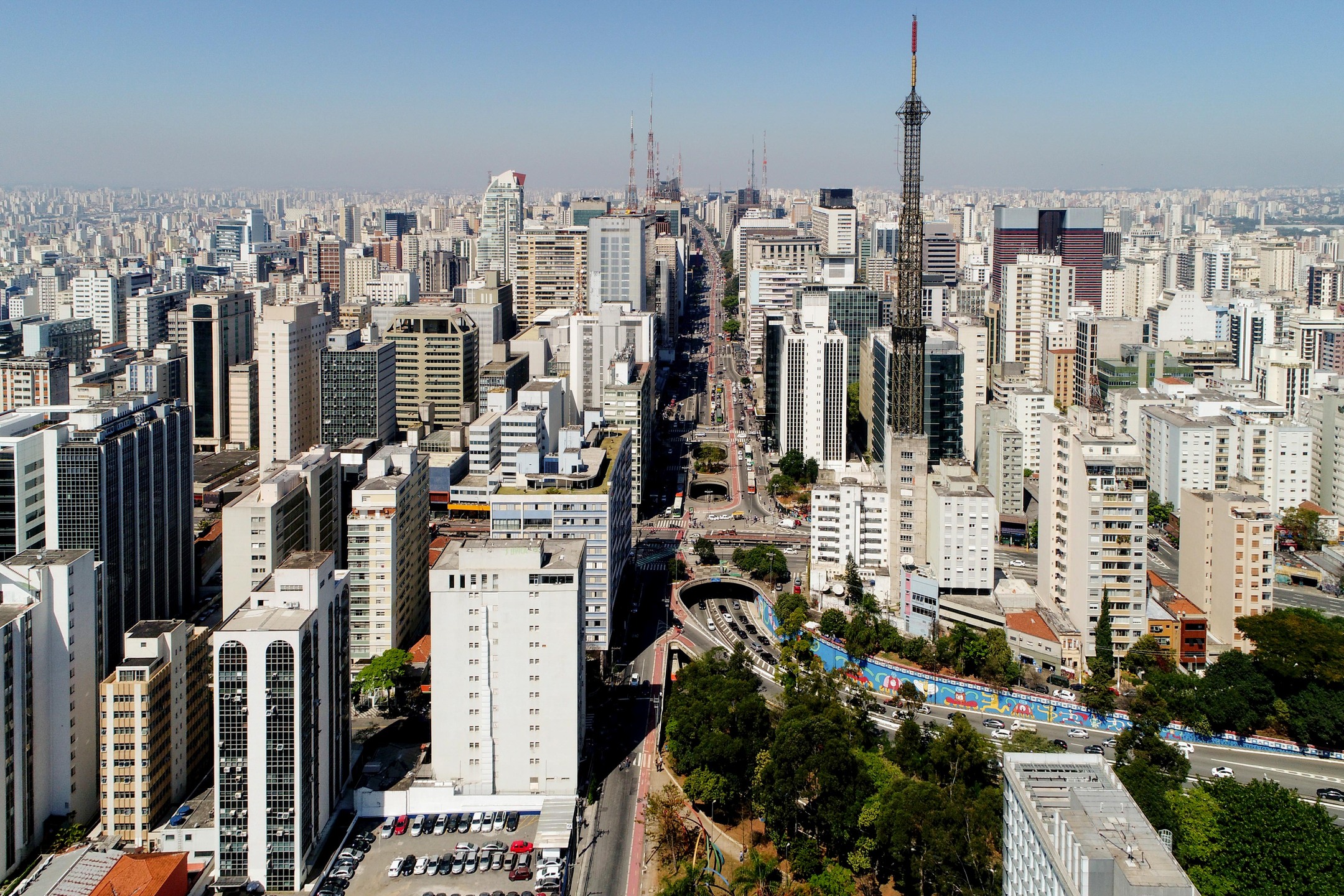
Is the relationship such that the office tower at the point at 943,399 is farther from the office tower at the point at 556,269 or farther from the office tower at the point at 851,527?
the office tower at the point at 556,269

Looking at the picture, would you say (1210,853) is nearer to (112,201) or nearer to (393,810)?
(393,810)

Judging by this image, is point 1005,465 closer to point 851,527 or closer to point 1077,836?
point 851,527

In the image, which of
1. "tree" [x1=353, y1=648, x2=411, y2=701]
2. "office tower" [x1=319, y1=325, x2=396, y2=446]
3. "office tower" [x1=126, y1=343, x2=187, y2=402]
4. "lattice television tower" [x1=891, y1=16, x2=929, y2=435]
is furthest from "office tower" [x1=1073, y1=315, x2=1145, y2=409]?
"office tower" [x1=126, y1=343, x2=187, y2=402]

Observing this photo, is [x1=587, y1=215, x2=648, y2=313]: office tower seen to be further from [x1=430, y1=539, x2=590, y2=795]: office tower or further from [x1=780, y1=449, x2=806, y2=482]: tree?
[x1=430, y1=539, x2=590, y2=795]: office tower

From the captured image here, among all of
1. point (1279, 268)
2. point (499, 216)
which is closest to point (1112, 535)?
point (1279, 268)

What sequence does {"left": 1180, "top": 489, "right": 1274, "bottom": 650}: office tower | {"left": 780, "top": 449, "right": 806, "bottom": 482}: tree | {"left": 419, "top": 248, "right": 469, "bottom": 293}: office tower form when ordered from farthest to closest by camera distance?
{"left": 419, "top": 248, "right": 469, "bottom": 293}: office tower < {"left": 780, "top": 449, "right": 806, "bottom": 482}: tree < {"left": 1180, "top": 489, "right": 1274, "bottom": 650}: office tower

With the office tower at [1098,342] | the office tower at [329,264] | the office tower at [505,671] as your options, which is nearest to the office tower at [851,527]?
the office tower at [505,671]
